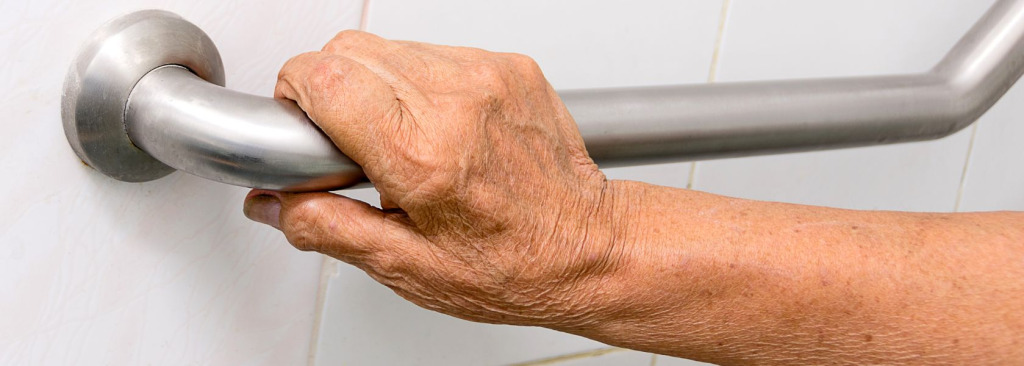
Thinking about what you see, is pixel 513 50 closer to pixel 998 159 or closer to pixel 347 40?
pixel 347 40

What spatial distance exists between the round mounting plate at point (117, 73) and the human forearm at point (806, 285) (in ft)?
0.52

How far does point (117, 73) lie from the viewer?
1.01 feet

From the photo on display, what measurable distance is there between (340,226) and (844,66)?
0.40 m


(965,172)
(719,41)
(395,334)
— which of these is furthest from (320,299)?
(965,172)

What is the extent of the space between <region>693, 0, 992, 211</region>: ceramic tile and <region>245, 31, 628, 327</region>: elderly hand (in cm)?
24

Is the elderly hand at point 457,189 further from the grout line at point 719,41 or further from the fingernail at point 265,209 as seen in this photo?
the grout line at point 719,41

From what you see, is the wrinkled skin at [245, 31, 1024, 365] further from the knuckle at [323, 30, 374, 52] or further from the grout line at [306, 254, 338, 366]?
the grout line at [306, 254, 338, 366]

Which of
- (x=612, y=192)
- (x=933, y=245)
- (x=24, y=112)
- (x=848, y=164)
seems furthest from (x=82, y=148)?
(x=848, y=164)

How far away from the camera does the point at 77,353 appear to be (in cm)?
36

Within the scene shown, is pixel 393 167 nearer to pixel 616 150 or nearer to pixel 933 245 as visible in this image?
pixel 616 150

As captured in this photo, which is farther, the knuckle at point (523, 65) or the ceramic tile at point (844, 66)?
the ceramic tile at point (844, 66)

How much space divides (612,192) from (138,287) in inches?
7.3

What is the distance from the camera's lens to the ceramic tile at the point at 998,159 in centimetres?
72

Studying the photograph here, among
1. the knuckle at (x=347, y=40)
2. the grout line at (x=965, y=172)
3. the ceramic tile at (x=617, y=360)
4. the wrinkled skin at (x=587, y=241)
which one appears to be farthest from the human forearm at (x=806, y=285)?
the grout line at (x=965, y=172)
